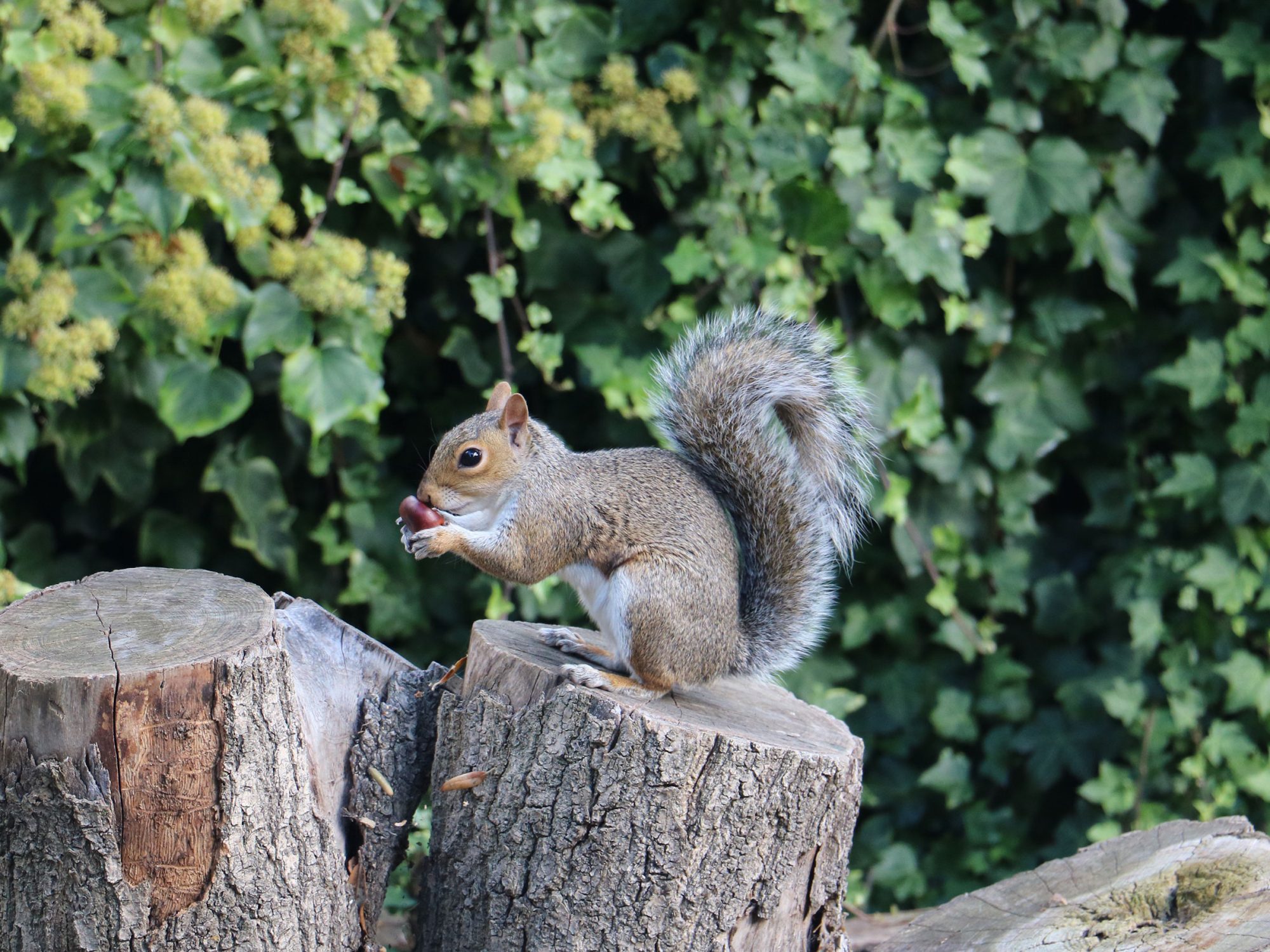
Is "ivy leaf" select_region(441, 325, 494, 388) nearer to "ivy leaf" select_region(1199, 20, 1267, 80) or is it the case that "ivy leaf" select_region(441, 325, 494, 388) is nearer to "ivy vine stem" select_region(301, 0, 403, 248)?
"ivy vine stem" select_region(301, 0, 403, 248)

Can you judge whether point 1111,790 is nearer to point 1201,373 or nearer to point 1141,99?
point 1201,373

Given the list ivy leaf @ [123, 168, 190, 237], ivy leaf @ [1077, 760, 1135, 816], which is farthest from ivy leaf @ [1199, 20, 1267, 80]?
ivy leaf @ [123, 168, 190, 237]

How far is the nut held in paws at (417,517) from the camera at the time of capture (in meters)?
1.59

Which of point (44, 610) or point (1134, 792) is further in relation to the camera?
point (1134, 792)

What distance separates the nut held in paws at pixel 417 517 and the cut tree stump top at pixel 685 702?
16cm

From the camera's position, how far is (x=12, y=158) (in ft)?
6.60

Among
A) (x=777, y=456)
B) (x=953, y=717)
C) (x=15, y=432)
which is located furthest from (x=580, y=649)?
(x=953, y=717)

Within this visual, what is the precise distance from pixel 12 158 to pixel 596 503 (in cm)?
117

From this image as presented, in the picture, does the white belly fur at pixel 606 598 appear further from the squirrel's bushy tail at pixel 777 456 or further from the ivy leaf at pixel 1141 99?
the ivy leaf at pixel 1141 99

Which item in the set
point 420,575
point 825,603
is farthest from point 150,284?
point 825,603

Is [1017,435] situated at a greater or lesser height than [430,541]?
greater

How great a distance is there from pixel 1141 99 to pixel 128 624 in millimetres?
2164

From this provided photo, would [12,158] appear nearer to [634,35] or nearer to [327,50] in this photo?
[327,50]

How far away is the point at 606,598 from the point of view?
1.63m
